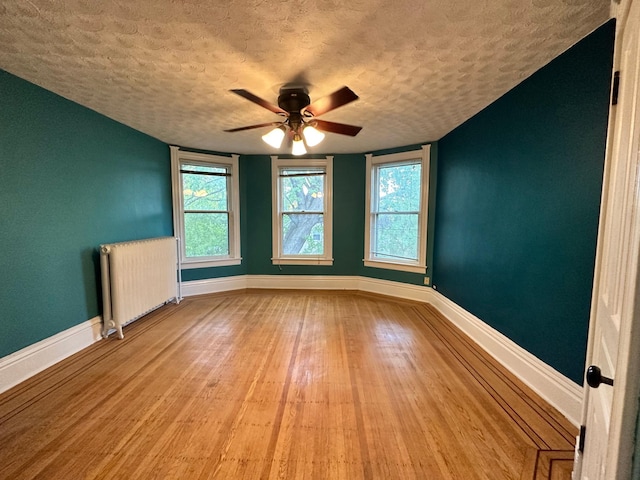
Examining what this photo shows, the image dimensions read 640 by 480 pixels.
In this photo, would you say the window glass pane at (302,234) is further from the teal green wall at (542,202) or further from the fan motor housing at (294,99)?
the fan motor housing at (294,99)

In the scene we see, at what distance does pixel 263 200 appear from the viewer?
4523 millimetres

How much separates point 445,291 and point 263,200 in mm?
3066

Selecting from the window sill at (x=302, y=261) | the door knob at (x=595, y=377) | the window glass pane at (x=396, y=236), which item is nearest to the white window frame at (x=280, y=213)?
the window sill at (x=302, y=261)

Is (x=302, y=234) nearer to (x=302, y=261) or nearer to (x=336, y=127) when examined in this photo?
(x=302, y=261)

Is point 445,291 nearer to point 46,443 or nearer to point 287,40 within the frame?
point 287,40

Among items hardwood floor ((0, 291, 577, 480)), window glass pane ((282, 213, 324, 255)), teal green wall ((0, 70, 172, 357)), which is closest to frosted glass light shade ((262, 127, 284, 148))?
teal green wall ((0, 70, 172, 357))

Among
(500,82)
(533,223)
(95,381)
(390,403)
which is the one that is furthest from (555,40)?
(95,381)

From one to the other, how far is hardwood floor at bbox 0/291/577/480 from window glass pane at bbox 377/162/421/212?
1.98m

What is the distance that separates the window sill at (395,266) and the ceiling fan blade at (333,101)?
8.92ft

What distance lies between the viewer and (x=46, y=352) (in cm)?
221

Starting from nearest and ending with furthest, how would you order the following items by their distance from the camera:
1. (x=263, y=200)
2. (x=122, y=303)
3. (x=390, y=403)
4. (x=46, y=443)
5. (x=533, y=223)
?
(x=46, y=443)
(x=390, y=403)
(x=533, y=223)
(x=122, y=303)
(x=263, y=200)

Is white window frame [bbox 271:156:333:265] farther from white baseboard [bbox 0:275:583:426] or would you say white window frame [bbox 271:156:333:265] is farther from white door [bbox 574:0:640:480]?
white door [bbox 574:0:640:480]

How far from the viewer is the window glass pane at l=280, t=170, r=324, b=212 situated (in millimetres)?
4484

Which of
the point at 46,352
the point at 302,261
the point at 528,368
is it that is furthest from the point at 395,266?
the point at 46,352
